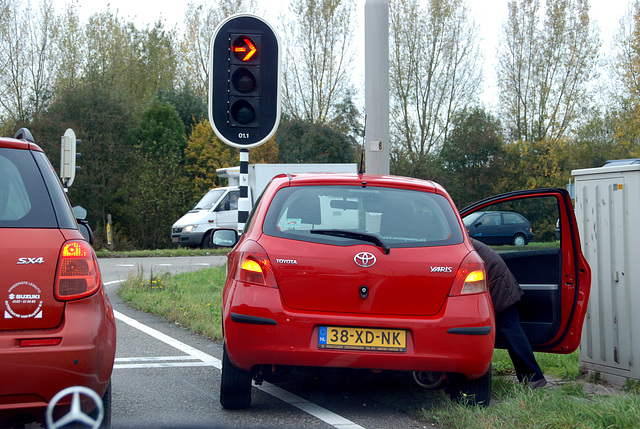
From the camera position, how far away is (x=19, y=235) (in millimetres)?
3512

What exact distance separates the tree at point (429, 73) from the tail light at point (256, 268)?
41.5 meters

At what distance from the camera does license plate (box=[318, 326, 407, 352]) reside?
457 cm

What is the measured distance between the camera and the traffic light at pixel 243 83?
873 centimetres

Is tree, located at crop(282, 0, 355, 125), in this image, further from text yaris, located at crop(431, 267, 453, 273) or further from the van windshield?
text yaris, located at crop(431, 267, 453, 273)

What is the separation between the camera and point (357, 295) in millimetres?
4629

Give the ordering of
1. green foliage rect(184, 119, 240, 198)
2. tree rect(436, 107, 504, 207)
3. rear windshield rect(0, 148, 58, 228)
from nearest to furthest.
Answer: rear windshield rect(0, 148, 58, 228)
tree rect(436, 107, 504, 207)
green foliage rect(184, 119, 240, 198)

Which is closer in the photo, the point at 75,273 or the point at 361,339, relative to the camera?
the point at 75,273

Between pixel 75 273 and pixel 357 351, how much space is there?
1751 millimetres

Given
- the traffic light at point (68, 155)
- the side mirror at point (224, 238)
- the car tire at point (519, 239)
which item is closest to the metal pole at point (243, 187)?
the side mirror at point (224, 238)

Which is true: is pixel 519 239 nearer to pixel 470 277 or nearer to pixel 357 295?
pixel 470 277

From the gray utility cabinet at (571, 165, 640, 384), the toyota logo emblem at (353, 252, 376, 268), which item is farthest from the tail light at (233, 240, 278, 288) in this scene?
the gray utility cabinet at (571, 165, 640, 384)

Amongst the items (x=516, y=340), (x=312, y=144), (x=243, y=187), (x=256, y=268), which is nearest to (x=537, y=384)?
(x=516, y=340)

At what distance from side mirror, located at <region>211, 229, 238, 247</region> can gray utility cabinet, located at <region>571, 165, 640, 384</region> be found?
2885mm

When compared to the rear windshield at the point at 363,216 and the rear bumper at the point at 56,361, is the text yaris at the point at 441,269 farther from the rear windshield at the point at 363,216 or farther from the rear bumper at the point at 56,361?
the rear bumper at the point at 56,361
